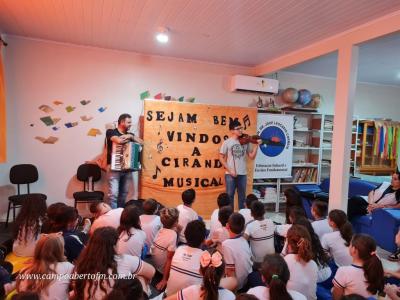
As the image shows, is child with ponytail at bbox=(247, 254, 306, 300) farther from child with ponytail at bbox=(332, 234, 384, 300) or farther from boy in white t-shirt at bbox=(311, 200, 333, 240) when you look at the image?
boy in white t-shirt at bbox=(311, 200, 333, 240)

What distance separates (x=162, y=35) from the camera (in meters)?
3.52

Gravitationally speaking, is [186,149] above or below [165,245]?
above

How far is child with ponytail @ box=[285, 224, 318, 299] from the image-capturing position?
5.83 ft

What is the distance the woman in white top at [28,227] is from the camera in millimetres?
2383

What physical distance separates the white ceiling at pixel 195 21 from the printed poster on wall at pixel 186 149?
935 mm

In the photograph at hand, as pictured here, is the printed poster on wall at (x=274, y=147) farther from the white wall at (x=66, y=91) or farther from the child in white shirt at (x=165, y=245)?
the child in white shirt at (x=165, y=245)

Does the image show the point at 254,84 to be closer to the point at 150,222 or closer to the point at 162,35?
the point at 162,35

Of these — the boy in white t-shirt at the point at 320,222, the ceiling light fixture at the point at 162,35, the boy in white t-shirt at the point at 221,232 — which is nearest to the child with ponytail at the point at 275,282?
the boy in white t-shirt at the point at 221,232

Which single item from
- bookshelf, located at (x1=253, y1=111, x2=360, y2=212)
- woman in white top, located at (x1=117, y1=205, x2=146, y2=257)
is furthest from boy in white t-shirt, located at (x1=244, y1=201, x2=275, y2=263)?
bookshelf, located at (x1=253, y1=111, x2=360, y2=212)

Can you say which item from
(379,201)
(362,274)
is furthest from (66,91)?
(379,201)

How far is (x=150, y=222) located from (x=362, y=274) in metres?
1.69

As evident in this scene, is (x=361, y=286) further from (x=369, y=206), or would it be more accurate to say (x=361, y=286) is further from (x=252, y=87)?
(x=252, y=87)

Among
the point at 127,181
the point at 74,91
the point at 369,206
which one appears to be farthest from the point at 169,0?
the point at 369,206

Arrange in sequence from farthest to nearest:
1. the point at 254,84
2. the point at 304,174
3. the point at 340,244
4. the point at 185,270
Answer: the point at 304,174
the point at 254,84
the point at 340,244
the point at 185,270
